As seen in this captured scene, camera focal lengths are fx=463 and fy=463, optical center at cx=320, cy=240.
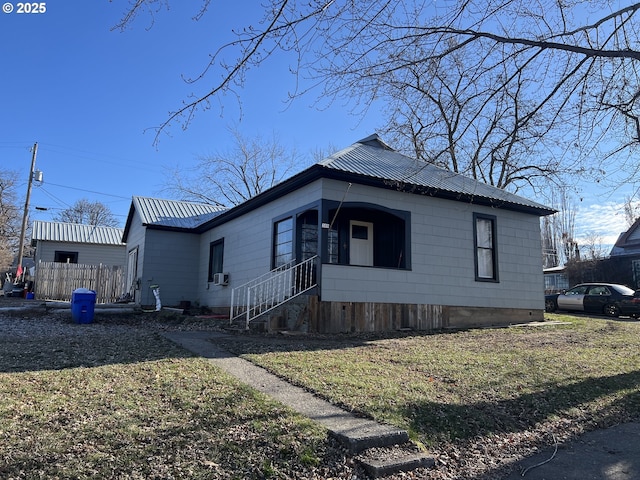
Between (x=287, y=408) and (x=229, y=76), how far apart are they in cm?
317

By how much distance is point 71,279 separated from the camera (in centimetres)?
2153

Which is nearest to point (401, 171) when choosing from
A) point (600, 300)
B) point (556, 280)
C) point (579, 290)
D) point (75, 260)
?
point (600, 300)

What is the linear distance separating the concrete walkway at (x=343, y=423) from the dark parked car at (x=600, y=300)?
16.7m

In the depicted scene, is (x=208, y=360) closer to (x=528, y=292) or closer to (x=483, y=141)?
(x=483, y=141)

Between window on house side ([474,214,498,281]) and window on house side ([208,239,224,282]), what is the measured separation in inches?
318

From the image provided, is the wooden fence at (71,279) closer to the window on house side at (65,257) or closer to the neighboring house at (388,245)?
the window on house side at (65,257)

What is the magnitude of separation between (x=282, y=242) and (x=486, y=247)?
577 cm

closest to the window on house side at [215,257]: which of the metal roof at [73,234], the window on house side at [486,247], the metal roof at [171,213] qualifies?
the metal roof at [171,213]

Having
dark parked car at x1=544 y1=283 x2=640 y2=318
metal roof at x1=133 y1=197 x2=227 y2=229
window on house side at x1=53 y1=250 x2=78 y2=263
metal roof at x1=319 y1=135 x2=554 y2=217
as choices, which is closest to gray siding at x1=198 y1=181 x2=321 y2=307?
metal roof at x1=319 y1=135 x2=554 y2=217

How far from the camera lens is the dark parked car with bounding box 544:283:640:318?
1731 cm

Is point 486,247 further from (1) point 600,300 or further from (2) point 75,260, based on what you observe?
(2) point 75,260

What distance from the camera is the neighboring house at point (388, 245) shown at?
1050 cm

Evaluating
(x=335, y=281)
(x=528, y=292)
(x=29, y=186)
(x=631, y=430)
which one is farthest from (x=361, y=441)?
(x=29, y=186)

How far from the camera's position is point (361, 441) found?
351 cm
